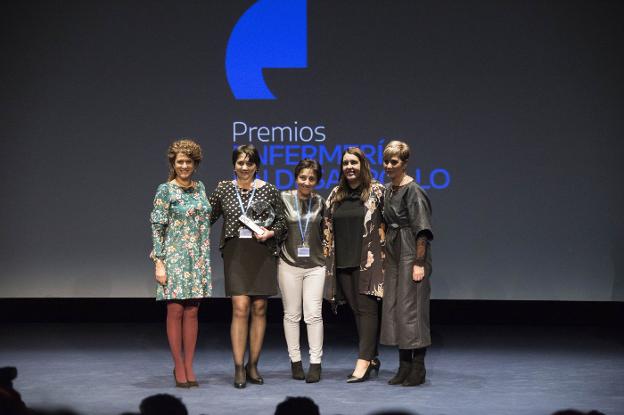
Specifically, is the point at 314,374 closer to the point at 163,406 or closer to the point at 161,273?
the point at 161,273

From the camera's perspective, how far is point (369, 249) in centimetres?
480

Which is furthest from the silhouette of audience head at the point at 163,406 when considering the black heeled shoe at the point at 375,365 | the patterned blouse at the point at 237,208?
the black heeled shoe at the point at 375,365

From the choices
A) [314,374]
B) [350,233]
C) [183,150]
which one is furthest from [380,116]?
[314,374]

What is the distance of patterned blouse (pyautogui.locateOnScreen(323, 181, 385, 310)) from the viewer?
15.7 feet

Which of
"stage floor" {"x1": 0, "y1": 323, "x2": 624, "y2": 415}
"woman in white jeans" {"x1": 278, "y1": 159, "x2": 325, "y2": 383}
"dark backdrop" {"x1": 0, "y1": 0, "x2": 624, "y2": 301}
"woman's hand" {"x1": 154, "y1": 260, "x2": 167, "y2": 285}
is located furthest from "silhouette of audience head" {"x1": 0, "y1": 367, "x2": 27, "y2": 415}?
"dark backdrop" {"x1": 0, "y1": 0, "x2": 624, "y2": 301}

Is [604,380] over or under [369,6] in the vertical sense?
under

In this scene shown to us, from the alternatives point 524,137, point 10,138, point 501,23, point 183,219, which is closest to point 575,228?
point 524,137

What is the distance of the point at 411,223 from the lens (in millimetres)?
4715

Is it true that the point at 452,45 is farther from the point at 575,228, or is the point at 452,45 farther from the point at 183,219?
the point at 183,219

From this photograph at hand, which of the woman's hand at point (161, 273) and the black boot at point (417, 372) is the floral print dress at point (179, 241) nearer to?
the woman's hand at point (161, 273)

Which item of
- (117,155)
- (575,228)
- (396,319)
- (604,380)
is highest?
(117,155)

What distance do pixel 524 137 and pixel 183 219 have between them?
325 cm

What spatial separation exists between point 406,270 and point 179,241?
4.10ft

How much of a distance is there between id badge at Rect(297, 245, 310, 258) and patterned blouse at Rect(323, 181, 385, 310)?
0.43ft
